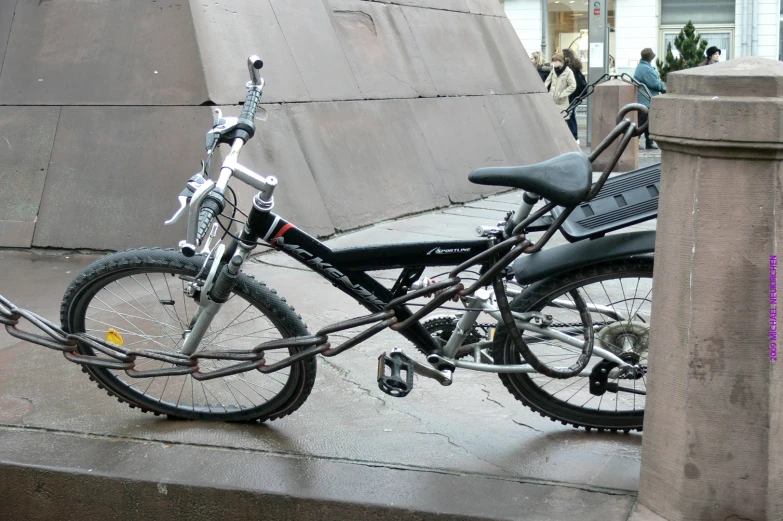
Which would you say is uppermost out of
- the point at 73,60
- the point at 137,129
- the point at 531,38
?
the point at 73,60

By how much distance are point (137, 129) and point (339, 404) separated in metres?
3.38

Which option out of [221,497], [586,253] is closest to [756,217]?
[586,253]

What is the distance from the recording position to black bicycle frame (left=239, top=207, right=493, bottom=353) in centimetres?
334

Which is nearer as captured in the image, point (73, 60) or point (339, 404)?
point (339, 404)

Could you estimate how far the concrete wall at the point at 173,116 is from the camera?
6.53 m

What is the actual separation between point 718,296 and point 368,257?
1257mm

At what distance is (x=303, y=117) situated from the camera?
723 cm

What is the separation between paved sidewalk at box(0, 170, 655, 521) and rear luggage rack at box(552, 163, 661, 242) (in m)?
0.82

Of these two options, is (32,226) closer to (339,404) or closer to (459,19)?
(339,404)

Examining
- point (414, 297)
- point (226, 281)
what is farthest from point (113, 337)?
point (414, 297)

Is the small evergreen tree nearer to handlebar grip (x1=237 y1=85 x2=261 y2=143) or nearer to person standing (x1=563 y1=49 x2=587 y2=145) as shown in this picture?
person standing (x1=563 y1=49 x2=587 y2=145)

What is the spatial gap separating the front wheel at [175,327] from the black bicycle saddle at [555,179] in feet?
3.25

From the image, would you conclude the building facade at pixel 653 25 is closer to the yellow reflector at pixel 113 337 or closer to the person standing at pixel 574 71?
the person standing at pixel 574 71

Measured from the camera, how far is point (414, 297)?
320 centimetres
